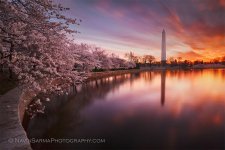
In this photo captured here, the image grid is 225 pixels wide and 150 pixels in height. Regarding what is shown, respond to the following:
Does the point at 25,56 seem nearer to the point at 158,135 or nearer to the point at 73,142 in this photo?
the point at 73,142

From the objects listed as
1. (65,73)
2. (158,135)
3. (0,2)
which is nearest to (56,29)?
(0,2)

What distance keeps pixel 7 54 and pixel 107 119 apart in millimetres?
9857

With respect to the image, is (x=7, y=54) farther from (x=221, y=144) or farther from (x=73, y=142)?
(x=221, y=144)

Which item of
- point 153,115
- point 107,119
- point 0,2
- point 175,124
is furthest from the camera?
point 153,115

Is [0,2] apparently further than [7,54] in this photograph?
No

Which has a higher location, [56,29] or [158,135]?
[56,29]

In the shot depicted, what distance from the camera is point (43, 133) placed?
11.4 metres

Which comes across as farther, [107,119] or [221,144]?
[107,119]

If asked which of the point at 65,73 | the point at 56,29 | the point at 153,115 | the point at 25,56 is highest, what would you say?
the point at 56,29

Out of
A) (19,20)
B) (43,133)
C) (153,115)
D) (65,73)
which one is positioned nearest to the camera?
(19,20)

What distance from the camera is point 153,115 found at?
1611 centimetres

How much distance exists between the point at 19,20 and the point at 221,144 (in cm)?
1099

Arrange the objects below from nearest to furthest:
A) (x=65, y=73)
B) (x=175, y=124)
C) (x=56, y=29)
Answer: (x=56, y=29), (x=65, y=73), (x=175, y=124)

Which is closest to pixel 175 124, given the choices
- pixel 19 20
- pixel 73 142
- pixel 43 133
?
pixel 73 142
